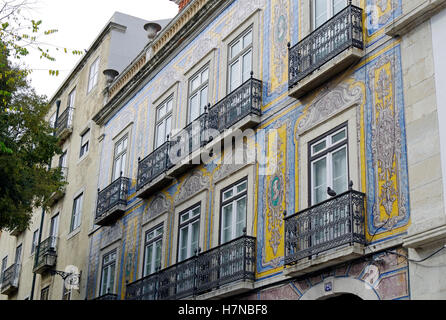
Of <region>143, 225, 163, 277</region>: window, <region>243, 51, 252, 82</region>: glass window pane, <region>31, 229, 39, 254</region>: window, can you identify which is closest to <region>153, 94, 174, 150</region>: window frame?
<region>143, 225, 163, 277</region>: window

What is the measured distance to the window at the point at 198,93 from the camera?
17.4 m

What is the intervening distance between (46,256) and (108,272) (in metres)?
4.85

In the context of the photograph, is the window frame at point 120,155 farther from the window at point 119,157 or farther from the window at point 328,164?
the window at point 328,164

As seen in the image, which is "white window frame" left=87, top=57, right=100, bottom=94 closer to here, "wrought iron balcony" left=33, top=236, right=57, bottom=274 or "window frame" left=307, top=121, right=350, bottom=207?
"wrought iron balcony" left=33, top=236, right=57, bottom=274

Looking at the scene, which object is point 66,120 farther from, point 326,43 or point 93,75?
point 326,43

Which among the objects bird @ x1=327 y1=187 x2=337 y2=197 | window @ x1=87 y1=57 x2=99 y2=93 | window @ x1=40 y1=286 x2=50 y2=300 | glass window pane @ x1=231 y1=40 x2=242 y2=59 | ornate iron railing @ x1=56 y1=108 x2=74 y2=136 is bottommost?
bird @ x1=327 y1=187 x2=337 y2=197

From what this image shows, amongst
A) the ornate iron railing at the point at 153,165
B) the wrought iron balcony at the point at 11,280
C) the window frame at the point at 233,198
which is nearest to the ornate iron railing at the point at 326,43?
the window frame at the point at 233,198

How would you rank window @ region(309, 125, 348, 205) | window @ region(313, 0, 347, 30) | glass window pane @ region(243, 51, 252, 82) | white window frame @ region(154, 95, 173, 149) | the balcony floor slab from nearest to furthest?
the balcony floor slab, window @ region(309, 125, 348, 205), window @ region(313, 0, 347, 30), glass window pane @ region(243, 51, 252, 82), white window frame @ region(154, 95, 173, 149)

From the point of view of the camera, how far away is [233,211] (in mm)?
14836

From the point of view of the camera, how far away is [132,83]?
2166cm

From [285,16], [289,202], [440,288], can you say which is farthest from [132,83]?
[440,288]

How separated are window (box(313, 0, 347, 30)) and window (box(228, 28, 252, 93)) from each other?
2234 millimetres

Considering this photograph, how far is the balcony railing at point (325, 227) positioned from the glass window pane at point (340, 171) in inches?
19.3

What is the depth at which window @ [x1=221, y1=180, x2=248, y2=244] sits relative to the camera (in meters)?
14.6
